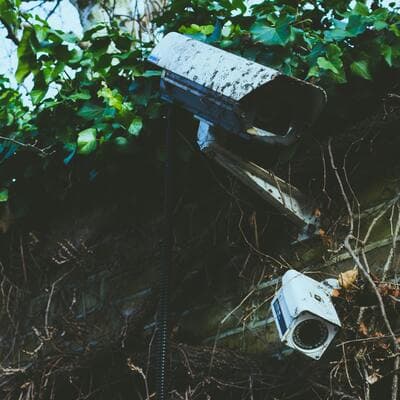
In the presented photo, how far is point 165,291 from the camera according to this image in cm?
206

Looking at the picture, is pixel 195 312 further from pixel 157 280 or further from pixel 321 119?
pixel 321 119

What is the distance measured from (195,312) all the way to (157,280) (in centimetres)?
21

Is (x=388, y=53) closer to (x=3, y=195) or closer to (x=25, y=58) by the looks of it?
(x=25, y=58)

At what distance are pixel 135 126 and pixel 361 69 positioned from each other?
2.74 feet

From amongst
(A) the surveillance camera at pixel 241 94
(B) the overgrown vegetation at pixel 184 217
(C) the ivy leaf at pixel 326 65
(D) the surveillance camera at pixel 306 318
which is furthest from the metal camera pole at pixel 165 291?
(C) the ivy leaf at pixel 326 65

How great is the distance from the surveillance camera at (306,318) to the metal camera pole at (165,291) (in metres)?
0.38

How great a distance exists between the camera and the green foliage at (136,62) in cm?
212

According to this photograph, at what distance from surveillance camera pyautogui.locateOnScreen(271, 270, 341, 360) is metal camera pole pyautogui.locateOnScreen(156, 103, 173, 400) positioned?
38 centimetres

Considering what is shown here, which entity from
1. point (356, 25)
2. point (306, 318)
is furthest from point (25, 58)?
point (306, 318)

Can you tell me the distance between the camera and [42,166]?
2.75 meters

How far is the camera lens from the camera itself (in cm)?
180

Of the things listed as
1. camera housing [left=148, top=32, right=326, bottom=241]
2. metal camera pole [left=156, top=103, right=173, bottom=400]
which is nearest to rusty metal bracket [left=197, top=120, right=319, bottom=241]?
camera housing [left=148, top=32, right=326, bottom=241]

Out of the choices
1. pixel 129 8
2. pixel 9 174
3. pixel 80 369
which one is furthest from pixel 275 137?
pixel 129 8

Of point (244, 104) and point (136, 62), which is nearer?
point (244, 104)
